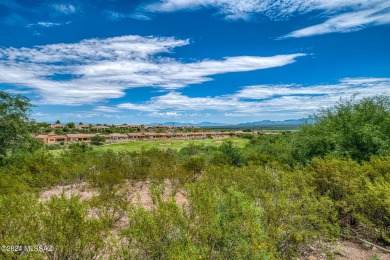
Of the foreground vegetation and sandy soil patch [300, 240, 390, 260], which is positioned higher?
the foreground vegetation

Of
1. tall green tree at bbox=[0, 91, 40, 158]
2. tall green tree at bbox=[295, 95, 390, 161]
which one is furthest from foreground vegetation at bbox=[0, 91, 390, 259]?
tall green tree at bbox=[0, 91, 40, 158]

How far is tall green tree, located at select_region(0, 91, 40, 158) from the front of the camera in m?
18.1

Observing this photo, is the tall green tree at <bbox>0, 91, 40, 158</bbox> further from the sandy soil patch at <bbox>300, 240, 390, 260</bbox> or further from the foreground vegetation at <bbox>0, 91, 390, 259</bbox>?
the sandy soil patch at <bbox>300, 240, 390, 260</bbox>

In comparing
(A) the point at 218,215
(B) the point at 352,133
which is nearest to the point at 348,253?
(A) the point at 218,215

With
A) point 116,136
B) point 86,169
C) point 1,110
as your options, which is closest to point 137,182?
point 86,169

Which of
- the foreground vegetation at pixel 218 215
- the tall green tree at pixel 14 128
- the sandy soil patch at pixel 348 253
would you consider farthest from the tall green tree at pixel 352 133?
the tall green tree at pixel 14 128

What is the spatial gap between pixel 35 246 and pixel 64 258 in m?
0.58

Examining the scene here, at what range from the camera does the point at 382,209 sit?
699 centimetres

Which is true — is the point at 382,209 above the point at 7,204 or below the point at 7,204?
below

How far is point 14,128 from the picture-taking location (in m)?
18.2

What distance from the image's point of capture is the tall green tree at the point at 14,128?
18.1m

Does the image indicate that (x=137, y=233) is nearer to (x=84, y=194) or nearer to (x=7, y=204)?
(x=7, y=204)

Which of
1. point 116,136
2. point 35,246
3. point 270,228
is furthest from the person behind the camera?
point 116,136

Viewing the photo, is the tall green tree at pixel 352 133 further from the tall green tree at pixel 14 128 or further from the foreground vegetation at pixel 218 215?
the tall green tree at pixel 14 128
